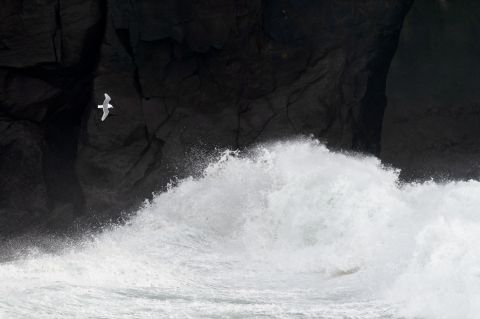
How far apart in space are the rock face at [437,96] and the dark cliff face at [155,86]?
19.7 inches

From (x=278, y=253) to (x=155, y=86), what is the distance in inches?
146

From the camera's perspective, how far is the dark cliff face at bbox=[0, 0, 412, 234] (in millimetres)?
15617

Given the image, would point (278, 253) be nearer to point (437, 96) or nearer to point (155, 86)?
point (155, 86)

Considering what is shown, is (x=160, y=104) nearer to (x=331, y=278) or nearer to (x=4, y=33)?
(x=4, y=33)

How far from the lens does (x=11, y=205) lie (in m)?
15.7

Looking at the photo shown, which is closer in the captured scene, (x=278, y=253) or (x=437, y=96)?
(x=278, y=253)

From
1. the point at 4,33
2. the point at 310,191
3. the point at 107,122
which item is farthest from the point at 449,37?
the point at 4,33

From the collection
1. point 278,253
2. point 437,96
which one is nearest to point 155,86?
point 278,253

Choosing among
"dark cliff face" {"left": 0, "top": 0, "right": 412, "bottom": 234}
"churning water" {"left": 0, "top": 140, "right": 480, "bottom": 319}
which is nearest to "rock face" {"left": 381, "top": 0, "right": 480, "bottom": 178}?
"dark cliff face" {"left": 0, "top": 0, "right": 412, "bottom": 234}

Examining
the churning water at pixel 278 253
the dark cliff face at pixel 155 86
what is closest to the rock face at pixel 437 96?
the dark cliff face at pixel 155 86

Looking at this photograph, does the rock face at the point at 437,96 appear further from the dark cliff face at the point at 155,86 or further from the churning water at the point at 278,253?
the churning water at the point at 278,253

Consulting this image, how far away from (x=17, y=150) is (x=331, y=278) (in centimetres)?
585

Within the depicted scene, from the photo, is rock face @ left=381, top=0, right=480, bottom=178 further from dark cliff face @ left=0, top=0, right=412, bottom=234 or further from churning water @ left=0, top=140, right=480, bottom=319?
churning water @ left=0, top=140, right=480, bottom=319

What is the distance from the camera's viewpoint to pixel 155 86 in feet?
53.0
